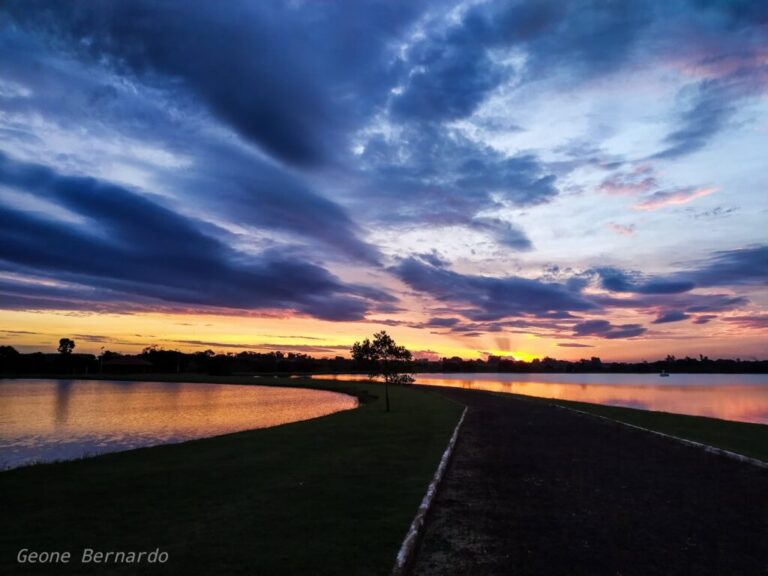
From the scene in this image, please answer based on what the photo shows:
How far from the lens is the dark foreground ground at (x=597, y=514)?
8250mm

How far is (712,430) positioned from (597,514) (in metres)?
18.8

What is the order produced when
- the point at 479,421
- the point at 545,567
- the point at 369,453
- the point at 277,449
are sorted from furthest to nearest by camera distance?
the point at 479,421 < the point at 277,449 < the point at 369,453 < the point at 545,567

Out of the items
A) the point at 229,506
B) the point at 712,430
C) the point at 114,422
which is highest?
the point at 712,430

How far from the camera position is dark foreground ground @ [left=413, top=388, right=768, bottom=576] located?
325 inches

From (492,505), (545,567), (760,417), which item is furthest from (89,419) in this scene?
(760,417)

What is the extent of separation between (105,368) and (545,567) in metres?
181

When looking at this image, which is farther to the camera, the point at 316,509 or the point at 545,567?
the point at 316,509

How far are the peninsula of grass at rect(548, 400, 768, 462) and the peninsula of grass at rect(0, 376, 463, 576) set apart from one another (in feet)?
37.6

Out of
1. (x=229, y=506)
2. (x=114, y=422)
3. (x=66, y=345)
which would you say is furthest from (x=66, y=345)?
(x=229, y=506)

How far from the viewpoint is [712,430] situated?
984 inches

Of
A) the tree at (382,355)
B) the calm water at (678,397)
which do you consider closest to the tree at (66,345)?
the calm water at (678,397)

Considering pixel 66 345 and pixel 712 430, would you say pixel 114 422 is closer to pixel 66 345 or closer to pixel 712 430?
pixel 712 430

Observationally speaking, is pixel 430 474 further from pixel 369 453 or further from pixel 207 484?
pixel 207 484

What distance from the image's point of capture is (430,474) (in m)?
14.5
